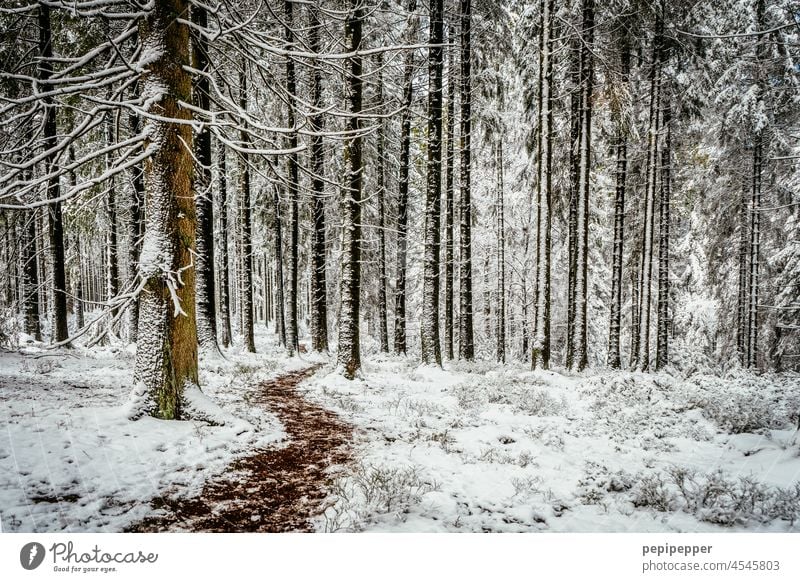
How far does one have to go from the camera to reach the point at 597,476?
13.5 feet

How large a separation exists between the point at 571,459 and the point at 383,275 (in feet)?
45.8

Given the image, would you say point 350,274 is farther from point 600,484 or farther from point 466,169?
point 600,484

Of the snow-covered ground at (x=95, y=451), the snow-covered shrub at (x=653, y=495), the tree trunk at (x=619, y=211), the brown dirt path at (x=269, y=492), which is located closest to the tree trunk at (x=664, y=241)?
the tree trunk at (x=619, y=211)

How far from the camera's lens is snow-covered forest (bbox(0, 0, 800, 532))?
349 cm

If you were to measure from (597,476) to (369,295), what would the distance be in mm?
17097

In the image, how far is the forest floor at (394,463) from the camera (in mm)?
3121

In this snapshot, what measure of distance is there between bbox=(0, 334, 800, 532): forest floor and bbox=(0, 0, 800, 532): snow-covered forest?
4 centimetres

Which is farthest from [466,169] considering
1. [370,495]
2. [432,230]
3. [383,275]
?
[370,495]

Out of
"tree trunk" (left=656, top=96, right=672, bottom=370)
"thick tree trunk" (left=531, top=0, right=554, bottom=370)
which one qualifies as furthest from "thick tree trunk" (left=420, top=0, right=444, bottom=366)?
"tree trunk" (left=656, top=96, right=672, bottom=370)
